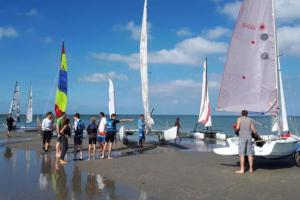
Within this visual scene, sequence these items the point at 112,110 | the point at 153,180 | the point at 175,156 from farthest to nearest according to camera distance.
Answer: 1. the point at 112,110
2. the point at 175,156
3. the point at 153,180

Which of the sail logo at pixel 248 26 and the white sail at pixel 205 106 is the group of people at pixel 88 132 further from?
the white sail at pixel 205 106

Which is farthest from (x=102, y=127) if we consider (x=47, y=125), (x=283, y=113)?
(x=283, y=113)

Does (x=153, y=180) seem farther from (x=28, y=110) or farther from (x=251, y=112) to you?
(x=28, y=110)

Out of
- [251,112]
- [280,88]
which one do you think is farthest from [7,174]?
[280,88]

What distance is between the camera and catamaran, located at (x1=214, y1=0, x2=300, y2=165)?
41.2ft

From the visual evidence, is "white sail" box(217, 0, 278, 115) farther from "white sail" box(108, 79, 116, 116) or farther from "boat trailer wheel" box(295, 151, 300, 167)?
"white sail" box(108, 79, 116, 116)

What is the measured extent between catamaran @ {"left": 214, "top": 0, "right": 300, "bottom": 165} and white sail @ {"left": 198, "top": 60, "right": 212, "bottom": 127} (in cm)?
1540

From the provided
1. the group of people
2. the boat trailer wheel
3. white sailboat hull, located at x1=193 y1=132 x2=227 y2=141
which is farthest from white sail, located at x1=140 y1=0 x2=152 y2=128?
the boat trailer wheel

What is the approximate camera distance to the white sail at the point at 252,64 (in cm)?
1266

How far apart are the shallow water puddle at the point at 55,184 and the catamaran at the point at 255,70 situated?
4.70 m

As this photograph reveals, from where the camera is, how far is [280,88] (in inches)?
497

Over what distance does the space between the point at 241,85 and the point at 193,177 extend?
4355 mm

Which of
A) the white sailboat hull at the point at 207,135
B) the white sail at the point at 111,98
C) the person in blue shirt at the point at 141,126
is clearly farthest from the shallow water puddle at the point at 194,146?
the white sail at the point at 111,98

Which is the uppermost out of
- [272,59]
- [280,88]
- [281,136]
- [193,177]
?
[272,59]
